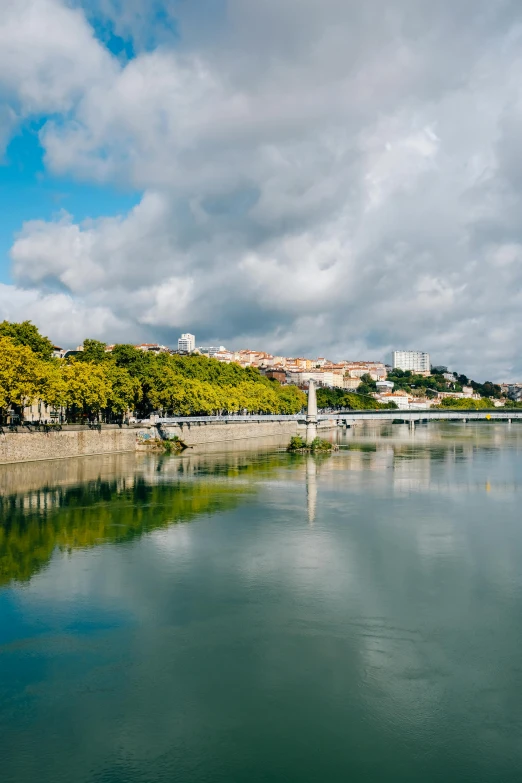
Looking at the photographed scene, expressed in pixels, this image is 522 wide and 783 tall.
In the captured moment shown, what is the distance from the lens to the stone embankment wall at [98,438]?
36.0m

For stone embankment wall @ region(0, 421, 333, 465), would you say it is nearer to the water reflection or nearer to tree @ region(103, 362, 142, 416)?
the water reflection

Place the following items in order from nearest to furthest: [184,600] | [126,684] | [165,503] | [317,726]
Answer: [317,726], [126,684], [184,600], [165,503]

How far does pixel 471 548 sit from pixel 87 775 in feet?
43.7

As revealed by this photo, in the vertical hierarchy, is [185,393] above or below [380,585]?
above

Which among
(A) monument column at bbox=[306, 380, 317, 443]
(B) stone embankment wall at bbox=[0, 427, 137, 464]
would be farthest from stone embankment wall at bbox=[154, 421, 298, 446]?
(A) monument column at bbox=[306, 380, 317, 443]

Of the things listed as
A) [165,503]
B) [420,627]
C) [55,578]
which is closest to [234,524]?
[165,503]

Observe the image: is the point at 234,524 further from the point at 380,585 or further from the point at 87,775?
the point at 87,775

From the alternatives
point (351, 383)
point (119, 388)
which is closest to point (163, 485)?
point (119, 388)

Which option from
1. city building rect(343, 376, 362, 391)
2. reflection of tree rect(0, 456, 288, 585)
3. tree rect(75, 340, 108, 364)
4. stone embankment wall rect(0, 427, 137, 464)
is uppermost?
city building rect(343, 376, 362, 391)

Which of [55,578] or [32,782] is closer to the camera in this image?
[32,782]

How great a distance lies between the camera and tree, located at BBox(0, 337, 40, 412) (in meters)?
33.8

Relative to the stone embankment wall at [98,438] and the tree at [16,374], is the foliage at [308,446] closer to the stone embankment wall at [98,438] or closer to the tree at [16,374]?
the stone embankment wall at [98,438]

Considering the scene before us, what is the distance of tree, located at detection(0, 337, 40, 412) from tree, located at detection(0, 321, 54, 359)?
656 centimetres

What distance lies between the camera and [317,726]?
30.7 feet
